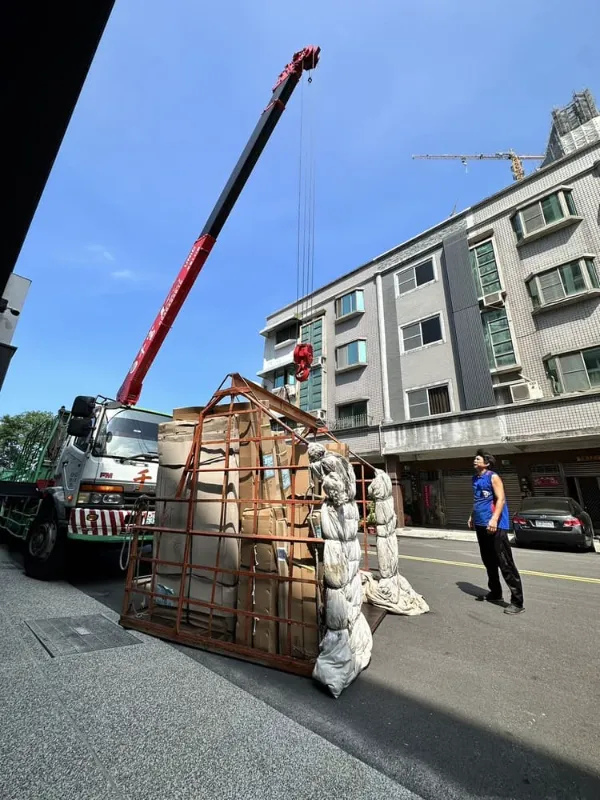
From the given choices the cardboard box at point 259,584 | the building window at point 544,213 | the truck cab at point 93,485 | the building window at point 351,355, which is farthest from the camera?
the building window at point 351,355

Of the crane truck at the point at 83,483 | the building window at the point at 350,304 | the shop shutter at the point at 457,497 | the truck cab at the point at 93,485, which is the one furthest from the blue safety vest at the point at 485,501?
the building window at the point at 350,304

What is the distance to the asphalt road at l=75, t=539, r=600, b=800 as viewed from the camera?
1.71 metres

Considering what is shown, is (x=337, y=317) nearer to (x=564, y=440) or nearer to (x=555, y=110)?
(x=564, y=440)

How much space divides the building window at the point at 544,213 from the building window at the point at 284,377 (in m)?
14.1

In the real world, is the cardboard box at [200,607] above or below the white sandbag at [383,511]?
below

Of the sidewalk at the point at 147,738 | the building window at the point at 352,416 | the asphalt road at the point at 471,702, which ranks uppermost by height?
Answer: the building window at the point at 352,416

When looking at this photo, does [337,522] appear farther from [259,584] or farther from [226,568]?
[226,568]

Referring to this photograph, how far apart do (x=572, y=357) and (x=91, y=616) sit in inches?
662

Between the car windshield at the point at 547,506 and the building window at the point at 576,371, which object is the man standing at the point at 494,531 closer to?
the car windshield at the point at 547,506

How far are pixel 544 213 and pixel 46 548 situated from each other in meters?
20.5

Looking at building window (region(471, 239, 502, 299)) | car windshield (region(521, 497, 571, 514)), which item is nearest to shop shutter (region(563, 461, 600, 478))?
car windshield (region(521, 497, 571, 514))

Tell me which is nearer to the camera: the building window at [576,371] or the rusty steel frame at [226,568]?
the rusty steel frame at [226,568]

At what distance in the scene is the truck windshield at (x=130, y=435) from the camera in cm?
532

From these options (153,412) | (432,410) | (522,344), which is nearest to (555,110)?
(522,344)
